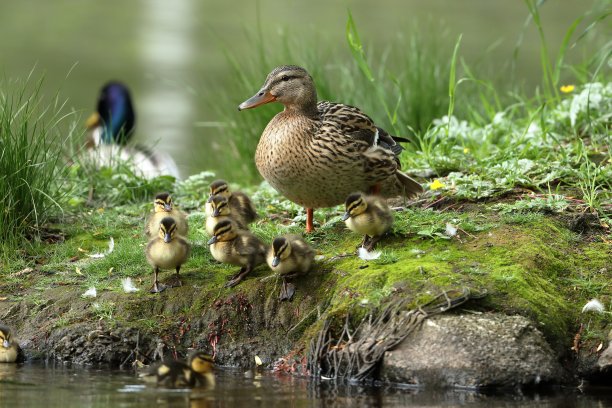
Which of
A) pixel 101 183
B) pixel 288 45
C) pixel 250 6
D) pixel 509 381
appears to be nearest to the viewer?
pixel 509 381

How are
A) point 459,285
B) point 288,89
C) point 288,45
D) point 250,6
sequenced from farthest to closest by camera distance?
point 250,6, point 288,45, point 288,89, point 459,285

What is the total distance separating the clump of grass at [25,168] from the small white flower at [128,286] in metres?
1.03

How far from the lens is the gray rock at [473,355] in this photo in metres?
4.98

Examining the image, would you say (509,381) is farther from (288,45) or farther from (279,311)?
(288,45)

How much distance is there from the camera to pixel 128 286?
20.0 feet

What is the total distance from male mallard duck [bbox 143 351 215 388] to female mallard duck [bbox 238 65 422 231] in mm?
1802

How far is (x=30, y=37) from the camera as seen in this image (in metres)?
19.7

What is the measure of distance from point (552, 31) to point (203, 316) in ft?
48.0

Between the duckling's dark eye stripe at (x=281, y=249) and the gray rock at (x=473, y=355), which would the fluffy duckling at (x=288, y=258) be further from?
the gray rock at (x=473, y=355)

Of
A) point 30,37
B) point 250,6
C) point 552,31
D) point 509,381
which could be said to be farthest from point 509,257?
point 250,6

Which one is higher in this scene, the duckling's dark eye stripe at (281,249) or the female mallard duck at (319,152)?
the female mallard duck at (319,152)

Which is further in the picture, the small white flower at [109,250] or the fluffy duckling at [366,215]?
the small white flower at [109,250]

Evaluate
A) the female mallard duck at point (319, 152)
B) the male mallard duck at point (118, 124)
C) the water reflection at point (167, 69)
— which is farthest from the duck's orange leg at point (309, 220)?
the water reflection at point (167, 69)

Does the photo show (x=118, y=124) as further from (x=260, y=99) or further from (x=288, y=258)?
(x=288, y=258)
